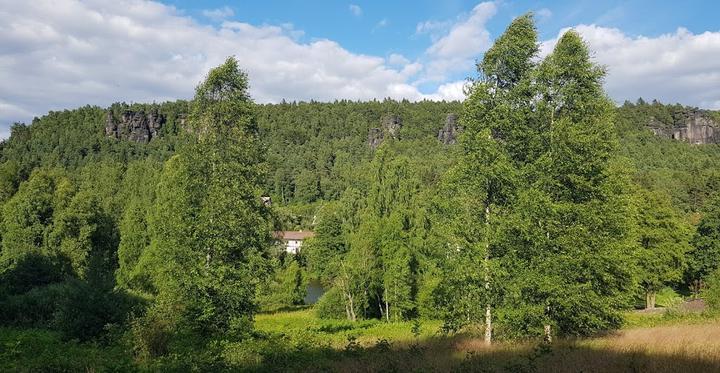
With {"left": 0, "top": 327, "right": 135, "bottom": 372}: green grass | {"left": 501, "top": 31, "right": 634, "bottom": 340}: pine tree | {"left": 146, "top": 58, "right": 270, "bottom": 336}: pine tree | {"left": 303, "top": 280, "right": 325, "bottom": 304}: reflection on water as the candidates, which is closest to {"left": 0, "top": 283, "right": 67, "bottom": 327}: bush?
{"left": 0, "top": 327, "right": 135, "bottom": 372}: green grass

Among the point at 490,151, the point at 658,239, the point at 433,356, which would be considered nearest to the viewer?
the point at 433,356

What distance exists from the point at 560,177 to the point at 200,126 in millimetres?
12234

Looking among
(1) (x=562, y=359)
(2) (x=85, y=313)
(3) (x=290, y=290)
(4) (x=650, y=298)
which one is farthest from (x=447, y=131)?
(1) (x=562, y=359)

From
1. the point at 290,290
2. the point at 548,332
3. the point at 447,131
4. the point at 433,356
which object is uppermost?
the point at 447,131

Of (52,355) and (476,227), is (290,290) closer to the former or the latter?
(52,355)

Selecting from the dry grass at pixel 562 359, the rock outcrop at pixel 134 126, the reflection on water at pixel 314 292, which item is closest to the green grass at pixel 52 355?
the dry grass at pixel 562 359

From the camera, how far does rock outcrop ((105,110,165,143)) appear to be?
17562cm

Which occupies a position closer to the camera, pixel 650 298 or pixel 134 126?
pixel 650 298

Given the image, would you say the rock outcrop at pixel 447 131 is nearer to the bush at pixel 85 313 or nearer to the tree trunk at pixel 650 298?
the tree trunk at pixel 650 298

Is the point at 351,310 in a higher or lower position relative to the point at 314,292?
higher

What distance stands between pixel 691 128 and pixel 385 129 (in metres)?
106

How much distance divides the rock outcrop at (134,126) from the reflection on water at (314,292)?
5322 inches

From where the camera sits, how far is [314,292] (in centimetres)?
5950

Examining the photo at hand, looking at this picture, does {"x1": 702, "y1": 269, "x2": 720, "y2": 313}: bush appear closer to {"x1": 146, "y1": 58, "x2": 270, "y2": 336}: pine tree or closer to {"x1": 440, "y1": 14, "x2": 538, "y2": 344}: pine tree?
{"x1": 440, "y1": 14, "x2": 538, "y2": 344}: pine tree
